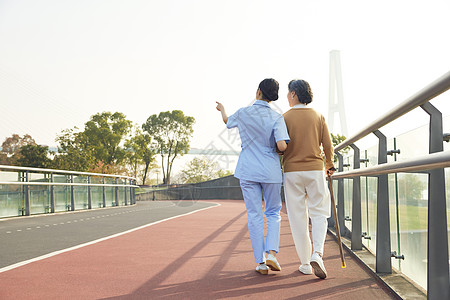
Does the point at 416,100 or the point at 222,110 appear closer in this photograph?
the point at 416,100

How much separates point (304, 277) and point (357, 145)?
6.00 ft

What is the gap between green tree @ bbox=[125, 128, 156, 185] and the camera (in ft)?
189

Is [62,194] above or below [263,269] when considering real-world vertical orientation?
above

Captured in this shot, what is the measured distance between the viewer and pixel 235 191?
45.3 meters

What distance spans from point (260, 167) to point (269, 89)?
0.80 m

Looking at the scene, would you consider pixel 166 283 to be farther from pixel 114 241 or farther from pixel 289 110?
pixel 114 241

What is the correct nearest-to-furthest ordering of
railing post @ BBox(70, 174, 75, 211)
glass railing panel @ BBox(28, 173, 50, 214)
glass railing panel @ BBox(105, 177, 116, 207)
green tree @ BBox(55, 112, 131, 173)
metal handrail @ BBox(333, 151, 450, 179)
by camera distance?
metal handrail @ BBox(333, 151, 450, 179) < glass railing panel @ BBox(28, 173, 50, 214) < railing post @ BBox(70, 174, 75, 211) < glass railing panel @ BBox(105, 177, 116, 207) < green tree @ BBox(55, 112, 131, 173)

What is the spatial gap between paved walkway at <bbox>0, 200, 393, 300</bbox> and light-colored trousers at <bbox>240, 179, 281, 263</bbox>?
29 cm

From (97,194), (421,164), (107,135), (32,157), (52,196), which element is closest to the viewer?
(421,164)

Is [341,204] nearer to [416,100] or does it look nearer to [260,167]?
[260,167]

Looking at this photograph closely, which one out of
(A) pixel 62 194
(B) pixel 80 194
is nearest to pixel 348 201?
(A) pixel 62 194

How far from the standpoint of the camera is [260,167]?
189 inches

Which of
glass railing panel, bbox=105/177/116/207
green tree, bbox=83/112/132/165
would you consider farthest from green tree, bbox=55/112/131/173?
glass railing panel, bbox=105/177/116/207

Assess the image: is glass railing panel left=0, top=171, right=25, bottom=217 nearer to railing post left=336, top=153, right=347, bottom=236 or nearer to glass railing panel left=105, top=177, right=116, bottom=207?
glass railing panel left=105, top=177, right=116, bottom=207
